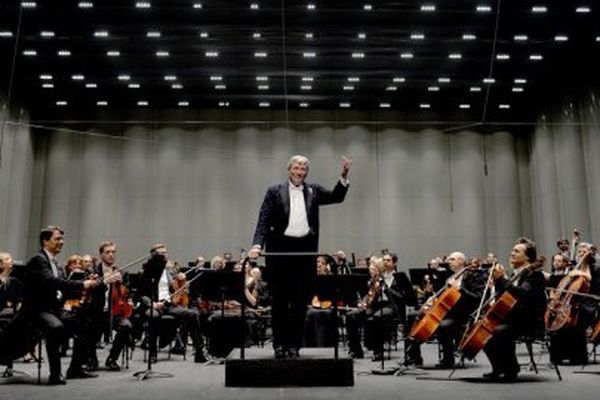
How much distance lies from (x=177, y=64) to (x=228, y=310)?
668 cm

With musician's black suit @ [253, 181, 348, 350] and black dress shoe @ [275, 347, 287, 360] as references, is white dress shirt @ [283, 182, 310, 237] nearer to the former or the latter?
musician's black suit @ [253, 181, 348, 350]

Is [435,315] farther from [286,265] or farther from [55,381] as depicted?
[55,381]

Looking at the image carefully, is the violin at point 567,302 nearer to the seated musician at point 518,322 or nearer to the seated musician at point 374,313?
the seated musician at point 518,322

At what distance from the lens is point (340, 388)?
4316 mm

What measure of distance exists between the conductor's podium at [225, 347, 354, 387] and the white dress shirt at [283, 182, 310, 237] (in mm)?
989

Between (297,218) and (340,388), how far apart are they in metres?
1.35

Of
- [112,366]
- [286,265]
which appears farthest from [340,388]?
[112,366]

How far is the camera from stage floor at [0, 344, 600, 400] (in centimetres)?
407

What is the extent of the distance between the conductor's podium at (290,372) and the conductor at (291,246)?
33 centimetres

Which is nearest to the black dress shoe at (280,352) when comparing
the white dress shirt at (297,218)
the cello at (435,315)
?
the white dress shirt at (297,218)

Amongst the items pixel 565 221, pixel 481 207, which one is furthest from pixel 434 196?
pixel 565 221

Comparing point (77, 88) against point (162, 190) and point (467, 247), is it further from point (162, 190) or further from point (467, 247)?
point (467, 247)

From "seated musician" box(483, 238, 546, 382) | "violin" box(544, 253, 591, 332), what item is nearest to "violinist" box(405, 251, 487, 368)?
"violin" box(544, 253, 591, 332)

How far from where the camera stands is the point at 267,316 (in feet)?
29.1
